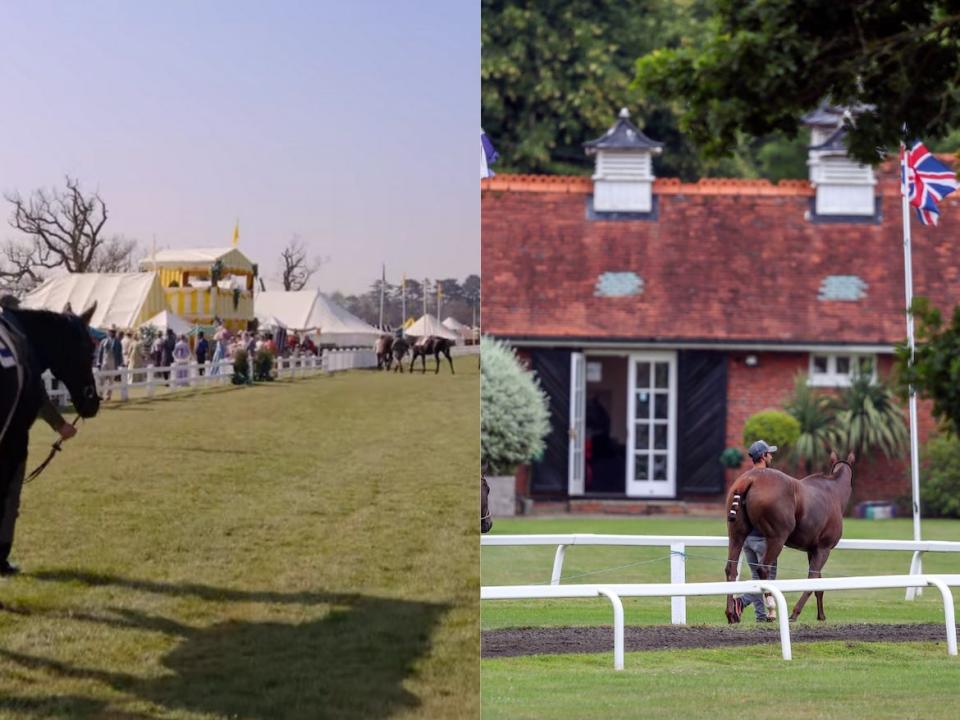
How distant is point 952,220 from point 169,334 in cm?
1001

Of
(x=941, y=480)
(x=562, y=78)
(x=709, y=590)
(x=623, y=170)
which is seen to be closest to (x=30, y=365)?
(x=709, y=590)

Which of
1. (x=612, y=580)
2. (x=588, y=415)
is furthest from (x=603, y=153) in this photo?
(x=612, y=580)

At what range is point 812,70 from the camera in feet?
17.9

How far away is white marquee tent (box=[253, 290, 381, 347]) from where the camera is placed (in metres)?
5.54

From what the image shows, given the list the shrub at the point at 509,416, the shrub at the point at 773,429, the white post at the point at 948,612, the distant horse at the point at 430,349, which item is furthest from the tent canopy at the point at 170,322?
the shrub at the point at 509,416

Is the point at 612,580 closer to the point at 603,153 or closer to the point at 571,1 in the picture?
the point at 603,153

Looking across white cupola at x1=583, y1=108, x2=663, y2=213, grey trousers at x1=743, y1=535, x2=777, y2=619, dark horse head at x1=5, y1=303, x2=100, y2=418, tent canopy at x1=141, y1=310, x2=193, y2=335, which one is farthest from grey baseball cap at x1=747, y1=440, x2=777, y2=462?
white cupola at x1=583, y1=108, x2=663, y2=213

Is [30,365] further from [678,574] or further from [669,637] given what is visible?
[678,574]

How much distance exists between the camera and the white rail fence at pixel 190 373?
546cm

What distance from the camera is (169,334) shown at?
5594mm

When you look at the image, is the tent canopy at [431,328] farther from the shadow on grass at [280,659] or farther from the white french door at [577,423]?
the white french door at [577,423]

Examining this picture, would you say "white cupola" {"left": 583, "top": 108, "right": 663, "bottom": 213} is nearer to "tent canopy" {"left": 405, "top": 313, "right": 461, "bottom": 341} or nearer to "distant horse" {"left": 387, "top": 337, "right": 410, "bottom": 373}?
"distant horse" {"left": 387, "top": 337, "right": 410, "bottom": 373}

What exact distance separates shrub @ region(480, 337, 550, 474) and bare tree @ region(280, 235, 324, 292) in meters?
8.39

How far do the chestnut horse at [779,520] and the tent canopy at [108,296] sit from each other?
349 cm
